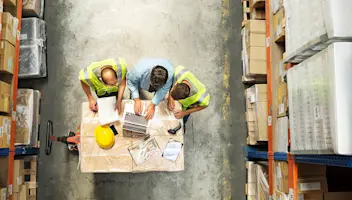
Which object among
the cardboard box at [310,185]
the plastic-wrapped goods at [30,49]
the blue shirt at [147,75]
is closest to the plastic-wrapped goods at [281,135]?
the cardboard box at [310,185]

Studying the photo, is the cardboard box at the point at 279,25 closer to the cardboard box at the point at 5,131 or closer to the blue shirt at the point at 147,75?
the blue shirt at the point at 147,75

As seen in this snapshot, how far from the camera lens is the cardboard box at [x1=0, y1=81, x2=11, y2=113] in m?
3.99

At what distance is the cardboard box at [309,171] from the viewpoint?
369 centimetres

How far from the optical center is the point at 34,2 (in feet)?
15.7

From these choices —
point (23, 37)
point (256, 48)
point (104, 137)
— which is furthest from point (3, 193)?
point (256, 48)

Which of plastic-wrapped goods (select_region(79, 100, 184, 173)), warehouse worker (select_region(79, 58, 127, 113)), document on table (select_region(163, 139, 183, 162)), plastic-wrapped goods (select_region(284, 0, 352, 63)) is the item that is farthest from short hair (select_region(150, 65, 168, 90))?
plastic-wrapped goods (select_region(284, 0, 352, 63))

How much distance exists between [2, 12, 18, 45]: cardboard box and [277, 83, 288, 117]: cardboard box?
11.2 ft

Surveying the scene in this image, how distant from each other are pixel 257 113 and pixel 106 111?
7.02 feet

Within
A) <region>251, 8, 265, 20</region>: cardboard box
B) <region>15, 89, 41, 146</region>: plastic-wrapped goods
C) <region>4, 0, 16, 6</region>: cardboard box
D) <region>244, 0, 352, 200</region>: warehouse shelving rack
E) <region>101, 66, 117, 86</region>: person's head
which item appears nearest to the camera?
<region>244, 0, 352, 200</region>: warehouse shelving rack

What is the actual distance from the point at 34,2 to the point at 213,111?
3.04 m

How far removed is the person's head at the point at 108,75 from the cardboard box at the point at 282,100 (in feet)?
6.63

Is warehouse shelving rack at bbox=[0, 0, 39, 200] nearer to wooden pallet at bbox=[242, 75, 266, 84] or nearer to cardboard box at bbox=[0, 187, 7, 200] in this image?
cardboard box at bbox=[0, 187, 7, 200]

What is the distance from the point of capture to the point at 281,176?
3.97 metres

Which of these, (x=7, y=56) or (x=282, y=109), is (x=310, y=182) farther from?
(x=7, y=56)
